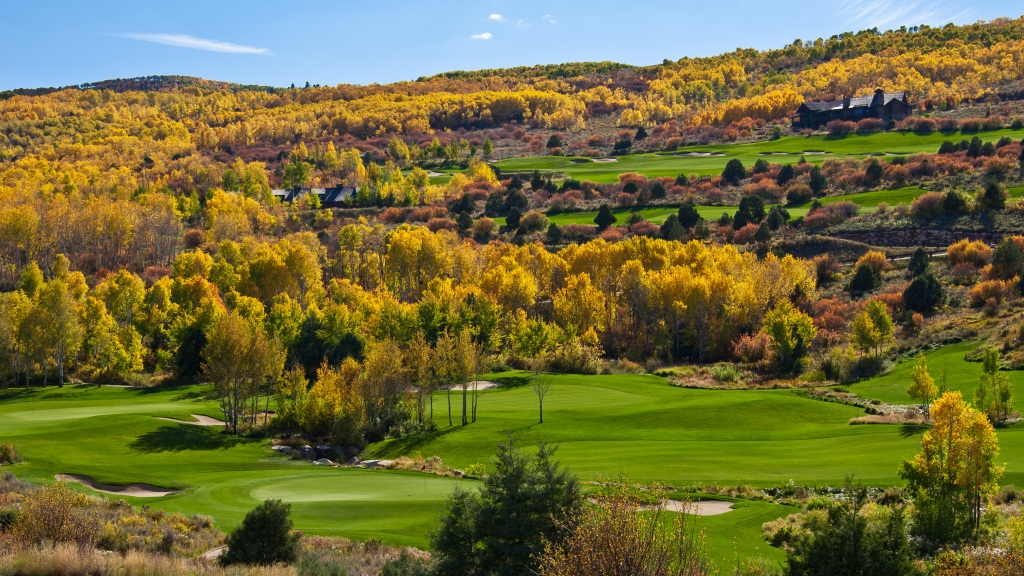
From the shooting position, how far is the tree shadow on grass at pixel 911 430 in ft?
135

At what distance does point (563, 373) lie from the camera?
2608 inches

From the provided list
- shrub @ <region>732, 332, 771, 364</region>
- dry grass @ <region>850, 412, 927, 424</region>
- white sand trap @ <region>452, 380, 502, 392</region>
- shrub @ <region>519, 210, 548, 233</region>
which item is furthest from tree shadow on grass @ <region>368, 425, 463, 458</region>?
shrub @ <region>519, 210, 548, 233</region>

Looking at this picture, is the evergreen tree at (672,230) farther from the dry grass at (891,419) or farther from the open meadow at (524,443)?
the dry grass at (891,419)

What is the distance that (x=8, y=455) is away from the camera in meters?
40.1

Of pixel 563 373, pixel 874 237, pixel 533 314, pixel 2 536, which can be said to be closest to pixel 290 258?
pixel 533 314

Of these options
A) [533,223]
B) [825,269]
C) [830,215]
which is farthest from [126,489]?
[830,215]

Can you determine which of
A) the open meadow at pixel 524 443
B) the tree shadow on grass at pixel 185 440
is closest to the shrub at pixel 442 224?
the open meadow at pixel 524 443

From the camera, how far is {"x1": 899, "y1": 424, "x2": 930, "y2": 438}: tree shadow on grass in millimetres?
41025

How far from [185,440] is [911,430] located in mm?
36193

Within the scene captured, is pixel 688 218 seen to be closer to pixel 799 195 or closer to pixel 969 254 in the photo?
pixel 799 195

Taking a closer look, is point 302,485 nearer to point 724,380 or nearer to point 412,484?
point 412,484

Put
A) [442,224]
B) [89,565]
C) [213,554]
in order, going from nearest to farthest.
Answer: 1. [89,565]
2. [213,554]
3. [442,224]

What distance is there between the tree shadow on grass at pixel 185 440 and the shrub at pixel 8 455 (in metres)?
5.68

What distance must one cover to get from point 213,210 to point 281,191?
34312 mm
